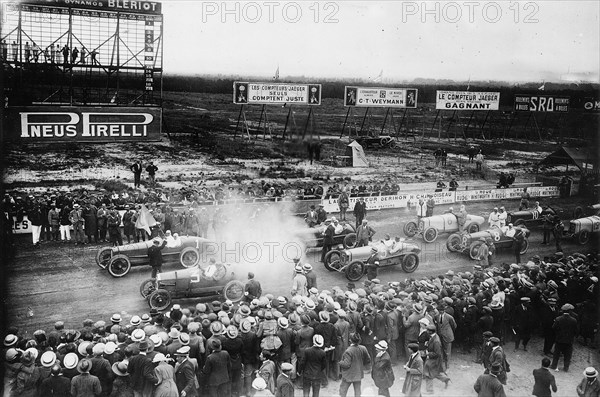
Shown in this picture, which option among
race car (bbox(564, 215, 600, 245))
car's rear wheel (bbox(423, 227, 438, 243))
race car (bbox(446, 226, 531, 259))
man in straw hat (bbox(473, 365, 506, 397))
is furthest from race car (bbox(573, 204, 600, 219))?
man in straw hat (bbox(473, 365, 506, 397))

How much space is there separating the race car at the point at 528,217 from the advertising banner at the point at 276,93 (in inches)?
204

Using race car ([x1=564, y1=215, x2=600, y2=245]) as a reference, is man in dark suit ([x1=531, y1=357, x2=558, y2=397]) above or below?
below

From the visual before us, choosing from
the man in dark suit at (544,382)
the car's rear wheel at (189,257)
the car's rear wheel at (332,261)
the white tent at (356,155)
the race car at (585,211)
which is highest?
the white tent at (356,155)

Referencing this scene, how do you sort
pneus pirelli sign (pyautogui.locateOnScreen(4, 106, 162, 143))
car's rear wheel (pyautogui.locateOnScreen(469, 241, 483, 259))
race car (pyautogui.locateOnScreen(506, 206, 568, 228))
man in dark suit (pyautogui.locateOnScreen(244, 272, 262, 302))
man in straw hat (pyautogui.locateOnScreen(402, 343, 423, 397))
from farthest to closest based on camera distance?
race car (pyautogui.locateOnScreen(506, 206, 568, 228))
car's rear wheel (pyautogui.locateOnScreen(469, 241, 483, 259))
man in dark suit (pyautogui.locateOnScreen(244, 272, 262, 302))
pneus pirelli sign (pyautogui.locateOnScreen(4, 106, 162, 143))
man in straw hat (pyautogui.locateOnScreen(402, 343, 423, 397))

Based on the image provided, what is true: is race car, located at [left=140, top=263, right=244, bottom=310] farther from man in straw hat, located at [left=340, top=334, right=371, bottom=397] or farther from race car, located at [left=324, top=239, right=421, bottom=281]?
man in straw hat, located at [left=340, top=334, right=371, bottom=397]

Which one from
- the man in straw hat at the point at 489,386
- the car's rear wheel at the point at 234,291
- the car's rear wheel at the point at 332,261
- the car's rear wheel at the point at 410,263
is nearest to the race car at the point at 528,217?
the car's rear wheel at the point at 410,263

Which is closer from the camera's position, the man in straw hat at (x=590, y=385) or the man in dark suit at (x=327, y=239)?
the man in straw hat at (x=590, y=385)

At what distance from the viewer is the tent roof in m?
13.2

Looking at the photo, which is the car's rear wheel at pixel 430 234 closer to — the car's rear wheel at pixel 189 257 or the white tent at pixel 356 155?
the white tent at pixel 356 155

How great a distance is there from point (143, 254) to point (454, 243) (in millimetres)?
6486

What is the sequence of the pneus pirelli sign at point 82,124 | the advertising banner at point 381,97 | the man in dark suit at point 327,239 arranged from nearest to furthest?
1. the pneus pirelli sign at point 82,124
2. the advertising banner at point 381,97
3. the man in dark suit at point 327,239

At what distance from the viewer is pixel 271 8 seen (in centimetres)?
1059

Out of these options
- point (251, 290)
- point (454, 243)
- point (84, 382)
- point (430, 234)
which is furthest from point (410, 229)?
point (84, 382)

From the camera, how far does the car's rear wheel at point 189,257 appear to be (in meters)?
10.6
